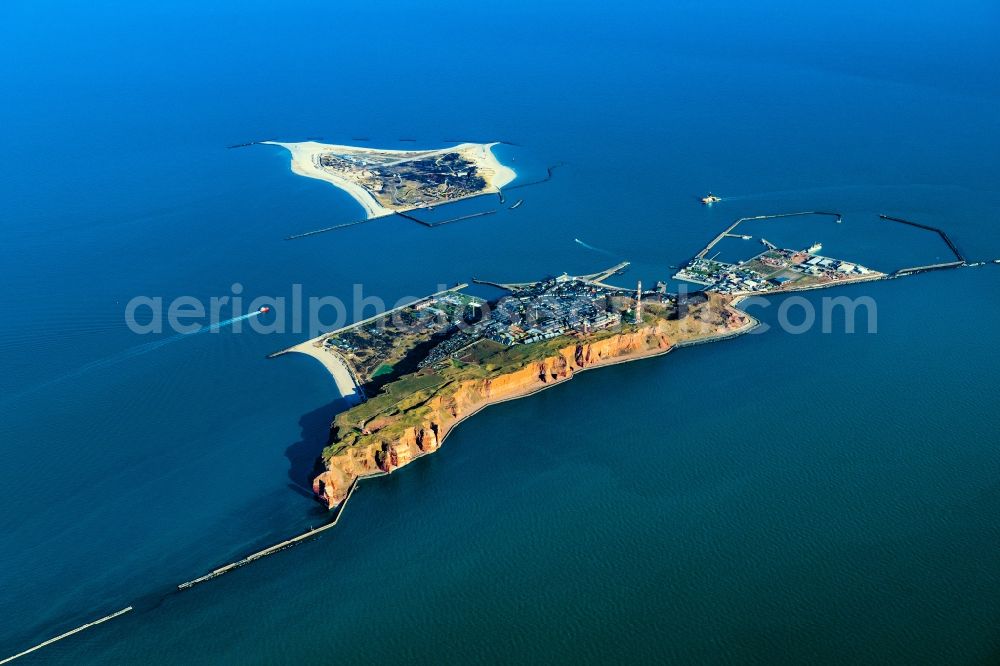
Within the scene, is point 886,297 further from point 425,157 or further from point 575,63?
point 575,63

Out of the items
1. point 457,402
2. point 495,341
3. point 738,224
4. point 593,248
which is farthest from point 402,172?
point 457,402

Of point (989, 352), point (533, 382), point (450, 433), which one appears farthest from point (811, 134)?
point (450, 433)

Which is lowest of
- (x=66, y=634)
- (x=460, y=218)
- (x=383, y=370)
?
(x=66, y=634)

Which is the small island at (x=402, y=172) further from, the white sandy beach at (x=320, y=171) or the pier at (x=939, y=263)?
the pier at (x=939, y=263)

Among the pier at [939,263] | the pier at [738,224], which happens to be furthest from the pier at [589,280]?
the pier at [939,263]

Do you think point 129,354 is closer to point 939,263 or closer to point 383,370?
point 383,370

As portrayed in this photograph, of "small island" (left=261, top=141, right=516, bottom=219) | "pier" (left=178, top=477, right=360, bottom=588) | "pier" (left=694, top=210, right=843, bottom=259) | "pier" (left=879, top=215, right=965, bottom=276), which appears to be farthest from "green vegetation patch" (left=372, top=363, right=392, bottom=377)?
"pier" (left=879, top=215, right=965, bottom=276)

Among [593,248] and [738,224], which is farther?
[738,224]
